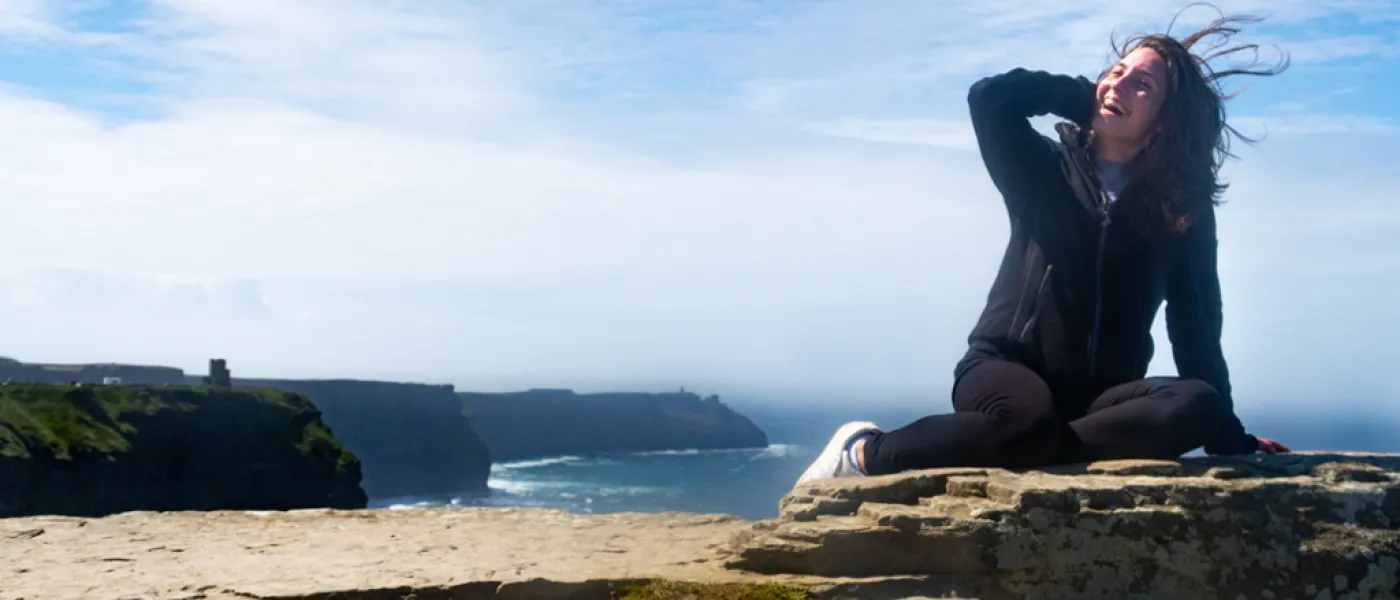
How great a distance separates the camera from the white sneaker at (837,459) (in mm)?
5105

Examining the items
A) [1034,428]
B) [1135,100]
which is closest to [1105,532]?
[1034,428]

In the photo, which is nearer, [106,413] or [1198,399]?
[1198,399]

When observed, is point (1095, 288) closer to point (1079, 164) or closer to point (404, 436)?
point (1079, 164)

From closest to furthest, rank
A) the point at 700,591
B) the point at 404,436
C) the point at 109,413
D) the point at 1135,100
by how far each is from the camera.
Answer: the point at 700,591 < the point at 1135,100 < the point at 109,413 < the point at 404,436

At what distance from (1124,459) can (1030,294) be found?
0.77 m

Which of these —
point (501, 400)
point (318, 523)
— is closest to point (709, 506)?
point (501, 400)

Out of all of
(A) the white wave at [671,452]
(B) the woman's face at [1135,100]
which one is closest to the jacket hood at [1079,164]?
(B) the woman's face at [1135,100]

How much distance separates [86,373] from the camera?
54219mm

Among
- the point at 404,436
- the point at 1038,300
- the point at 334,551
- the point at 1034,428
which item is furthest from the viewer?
the point at 404,436

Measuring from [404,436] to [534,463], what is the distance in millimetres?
27848

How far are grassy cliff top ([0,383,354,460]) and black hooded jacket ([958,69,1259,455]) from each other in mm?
32750

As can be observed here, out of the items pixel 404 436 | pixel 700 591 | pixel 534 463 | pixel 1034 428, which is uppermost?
pixel 1034 428

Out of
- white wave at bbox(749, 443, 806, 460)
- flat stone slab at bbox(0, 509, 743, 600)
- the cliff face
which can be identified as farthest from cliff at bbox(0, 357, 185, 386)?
white wave at bbox(749, 443, 806, 460)

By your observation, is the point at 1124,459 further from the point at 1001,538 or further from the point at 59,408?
the point at 59,408
